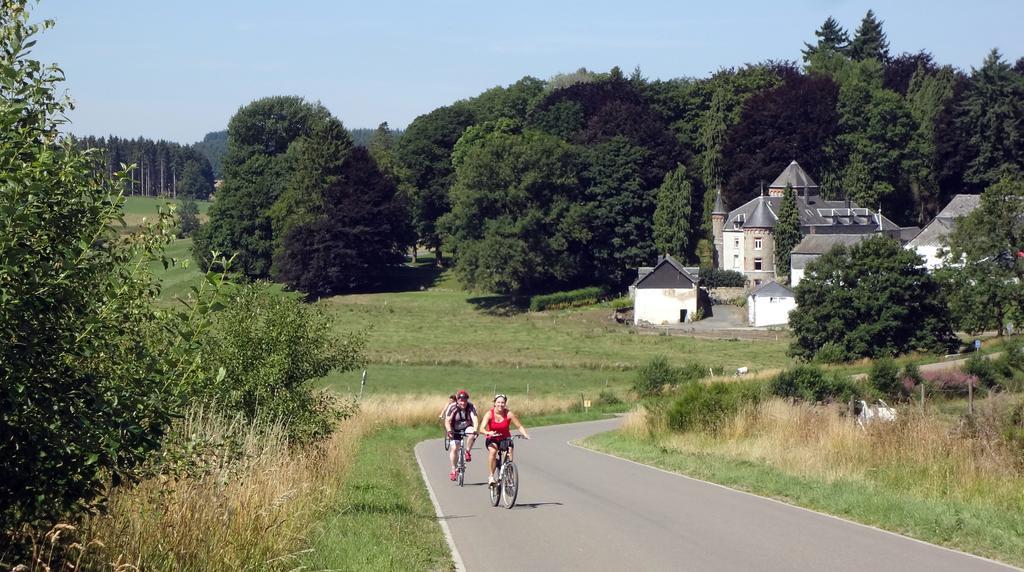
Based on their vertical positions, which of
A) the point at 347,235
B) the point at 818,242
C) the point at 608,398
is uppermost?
the point at 347,235

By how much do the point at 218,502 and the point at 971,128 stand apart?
108m

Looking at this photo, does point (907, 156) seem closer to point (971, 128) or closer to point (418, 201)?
point (971, 128)

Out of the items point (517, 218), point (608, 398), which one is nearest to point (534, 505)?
point (608, 398)

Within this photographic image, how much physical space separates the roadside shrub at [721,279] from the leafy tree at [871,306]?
102 feet

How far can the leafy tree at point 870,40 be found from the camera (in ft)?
462

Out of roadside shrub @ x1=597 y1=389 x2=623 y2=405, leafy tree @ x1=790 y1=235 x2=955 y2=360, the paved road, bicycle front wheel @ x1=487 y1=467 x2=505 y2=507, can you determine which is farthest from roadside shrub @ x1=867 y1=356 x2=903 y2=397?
bicycle front wheel @ x1=487 y1=467 x2=505 y2=507

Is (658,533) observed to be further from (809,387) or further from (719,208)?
(719,208)

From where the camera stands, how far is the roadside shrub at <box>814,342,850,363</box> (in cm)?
6031

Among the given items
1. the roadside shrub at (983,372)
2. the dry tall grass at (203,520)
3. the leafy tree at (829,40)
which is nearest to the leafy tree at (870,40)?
the leafy tree at (829,40)

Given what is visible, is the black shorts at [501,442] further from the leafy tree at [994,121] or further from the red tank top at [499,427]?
the leafy tree at [994,121]

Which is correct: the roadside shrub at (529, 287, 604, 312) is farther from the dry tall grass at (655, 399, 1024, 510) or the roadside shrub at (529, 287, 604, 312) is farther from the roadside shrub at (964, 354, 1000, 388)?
the dry tall grass at (655, 399, 1024, 510)

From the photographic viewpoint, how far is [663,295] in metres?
86.4

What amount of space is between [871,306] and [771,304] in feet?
72.1

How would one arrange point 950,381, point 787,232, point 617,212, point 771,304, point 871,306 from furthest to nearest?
point 617,212, point 787,232, point 771,304, point 871,306, point 950,381
